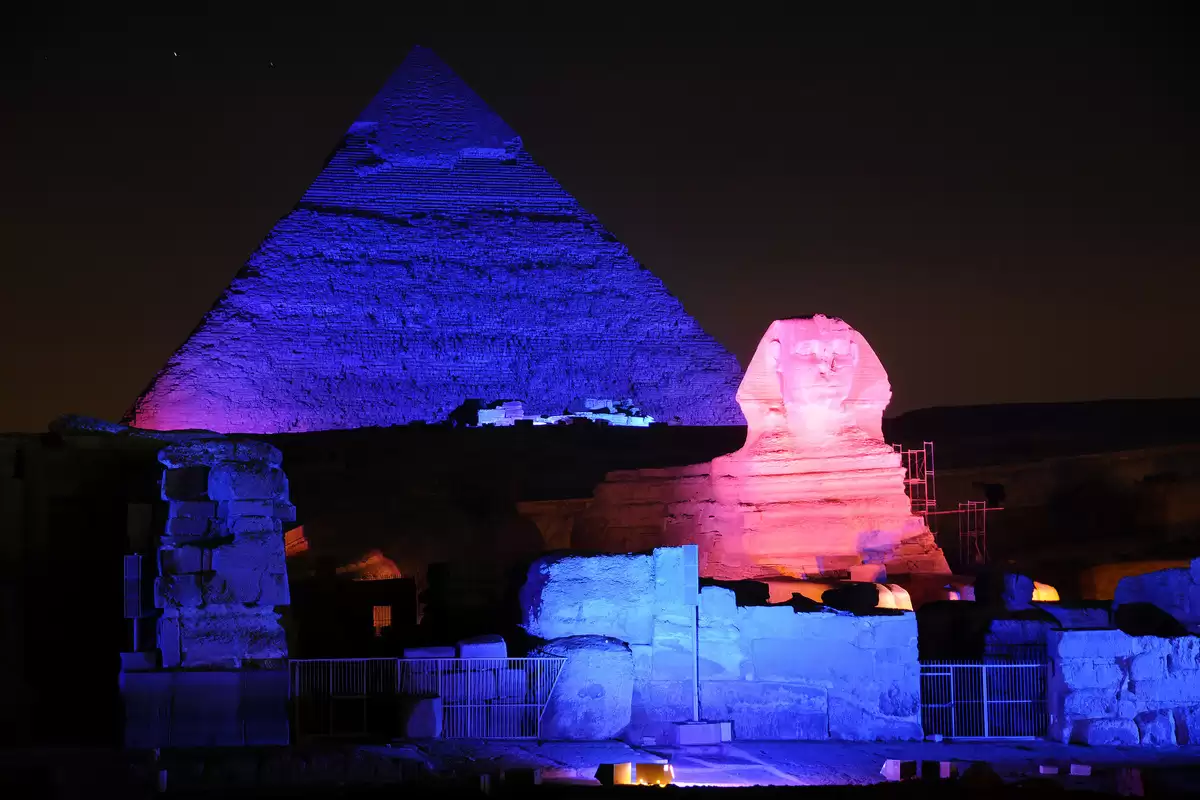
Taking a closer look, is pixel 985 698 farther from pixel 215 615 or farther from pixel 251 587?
pixel 215 615

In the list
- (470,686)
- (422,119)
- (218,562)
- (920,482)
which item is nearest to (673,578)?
(470,686)

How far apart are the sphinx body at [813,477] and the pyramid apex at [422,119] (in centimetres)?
5112

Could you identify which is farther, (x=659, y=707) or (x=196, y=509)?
(x=659, y=707)

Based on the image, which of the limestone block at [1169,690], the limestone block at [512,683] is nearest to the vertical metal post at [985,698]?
the limestone block at [1169,690]

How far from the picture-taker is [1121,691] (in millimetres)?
12898

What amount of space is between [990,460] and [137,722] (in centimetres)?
3088

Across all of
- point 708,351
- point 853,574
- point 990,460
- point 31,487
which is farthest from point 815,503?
point 708,351

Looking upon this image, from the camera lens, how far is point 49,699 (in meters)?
14.2

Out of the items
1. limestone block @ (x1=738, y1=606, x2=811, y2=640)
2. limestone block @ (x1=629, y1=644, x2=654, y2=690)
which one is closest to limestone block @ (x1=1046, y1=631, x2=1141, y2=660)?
limestone block @ (x1=738, y1=606, x2=811, y2=640)

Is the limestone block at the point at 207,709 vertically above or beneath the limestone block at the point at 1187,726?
above

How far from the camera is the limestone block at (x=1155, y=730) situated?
42.2 ft

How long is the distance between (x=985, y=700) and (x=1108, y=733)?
87 centimetres

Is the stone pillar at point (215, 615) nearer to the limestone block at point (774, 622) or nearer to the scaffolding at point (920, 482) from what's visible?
the limestone block at point (774, 622)

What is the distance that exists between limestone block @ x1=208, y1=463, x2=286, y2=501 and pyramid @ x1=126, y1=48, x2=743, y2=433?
52270mm
